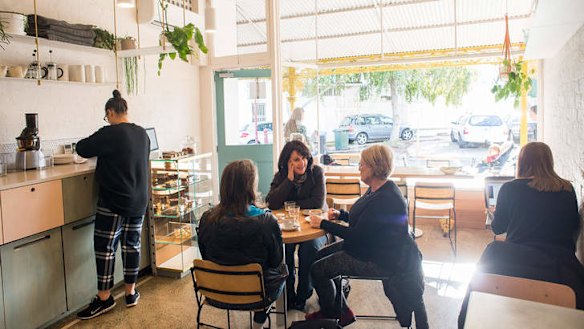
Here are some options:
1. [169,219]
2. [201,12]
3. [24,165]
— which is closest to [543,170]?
[169,219]

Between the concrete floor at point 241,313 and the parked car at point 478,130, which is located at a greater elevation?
the parked car at point 478,130

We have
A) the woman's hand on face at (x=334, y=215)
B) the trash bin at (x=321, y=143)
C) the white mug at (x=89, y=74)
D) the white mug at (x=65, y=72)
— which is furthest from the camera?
the trash bin at (x=321, y=143)

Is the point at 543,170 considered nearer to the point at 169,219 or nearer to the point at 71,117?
the point at 169,219

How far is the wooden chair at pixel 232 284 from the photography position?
249cm

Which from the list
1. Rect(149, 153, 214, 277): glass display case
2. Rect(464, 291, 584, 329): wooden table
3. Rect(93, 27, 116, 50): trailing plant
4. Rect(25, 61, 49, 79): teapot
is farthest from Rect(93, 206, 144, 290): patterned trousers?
Rect(464, 291, 584, 329): wooden table

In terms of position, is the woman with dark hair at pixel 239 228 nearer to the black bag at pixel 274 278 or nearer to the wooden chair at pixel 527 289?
the black bag at pixel 274 278

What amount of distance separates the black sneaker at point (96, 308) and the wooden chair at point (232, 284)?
1.54m

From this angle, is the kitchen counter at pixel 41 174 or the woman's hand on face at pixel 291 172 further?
the woman's hand on face at pixel 291 172

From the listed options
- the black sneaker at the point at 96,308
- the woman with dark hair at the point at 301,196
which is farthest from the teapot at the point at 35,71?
the woman with dark hair at the point at 301,196

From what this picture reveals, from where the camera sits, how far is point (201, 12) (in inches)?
241

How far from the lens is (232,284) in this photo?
253 cm

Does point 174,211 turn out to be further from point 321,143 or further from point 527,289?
point 321,143

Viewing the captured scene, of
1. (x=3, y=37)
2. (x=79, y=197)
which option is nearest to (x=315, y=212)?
(x=79, y=197)

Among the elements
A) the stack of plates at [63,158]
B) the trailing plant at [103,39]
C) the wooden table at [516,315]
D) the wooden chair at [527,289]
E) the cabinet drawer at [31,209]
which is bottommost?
the wooden chair at [527,289]
